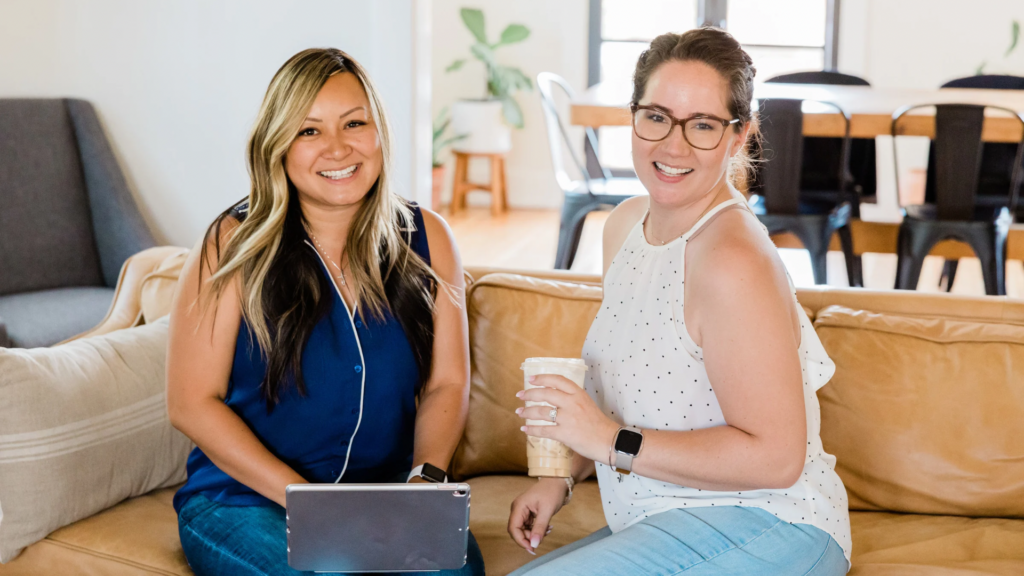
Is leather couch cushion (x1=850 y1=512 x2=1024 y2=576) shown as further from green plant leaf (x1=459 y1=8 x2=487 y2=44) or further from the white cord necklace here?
green plant leaf (x1=459 y1=8 x2=487 y2=44)

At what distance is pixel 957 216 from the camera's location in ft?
11.3

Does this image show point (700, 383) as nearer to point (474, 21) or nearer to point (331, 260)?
point (331, 260)

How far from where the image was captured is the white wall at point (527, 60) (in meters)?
6.86

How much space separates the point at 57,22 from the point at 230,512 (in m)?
2.10

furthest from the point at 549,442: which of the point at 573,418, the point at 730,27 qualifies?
the point at 730,27

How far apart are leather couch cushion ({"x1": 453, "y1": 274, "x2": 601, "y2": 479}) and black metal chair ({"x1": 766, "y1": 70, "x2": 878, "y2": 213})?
198 cm

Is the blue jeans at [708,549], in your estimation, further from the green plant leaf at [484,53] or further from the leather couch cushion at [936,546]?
the green plant leaf at [484,53]

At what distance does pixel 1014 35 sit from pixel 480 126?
135 inches

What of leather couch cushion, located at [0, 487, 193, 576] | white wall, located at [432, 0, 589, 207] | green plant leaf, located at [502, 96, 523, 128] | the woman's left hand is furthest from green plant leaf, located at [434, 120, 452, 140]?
the woman's left hand

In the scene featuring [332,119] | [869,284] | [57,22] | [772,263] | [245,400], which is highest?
[57,22]

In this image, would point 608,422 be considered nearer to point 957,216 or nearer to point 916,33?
→ point 957,216

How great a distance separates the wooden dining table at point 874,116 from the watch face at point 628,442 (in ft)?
6.97

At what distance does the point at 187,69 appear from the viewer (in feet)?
9.42

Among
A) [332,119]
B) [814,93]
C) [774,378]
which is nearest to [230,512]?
[332,119]
